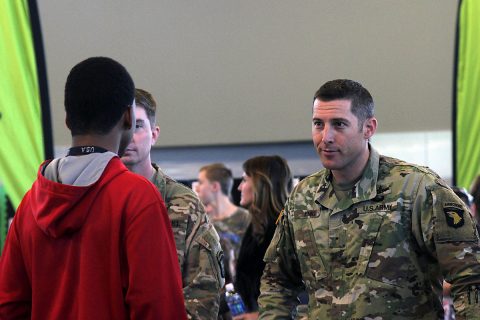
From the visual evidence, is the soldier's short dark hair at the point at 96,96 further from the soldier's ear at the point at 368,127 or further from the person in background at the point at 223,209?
→ the person in background at the point at 223,209

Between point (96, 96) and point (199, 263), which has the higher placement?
point (96, 96)

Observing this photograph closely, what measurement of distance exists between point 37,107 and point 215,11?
1.74 meters

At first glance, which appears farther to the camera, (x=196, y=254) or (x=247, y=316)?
(x=247, y=316)

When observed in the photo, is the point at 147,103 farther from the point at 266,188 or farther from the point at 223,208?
the point at 223,208

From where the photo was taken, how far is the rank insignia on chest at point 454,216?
100.0 inches

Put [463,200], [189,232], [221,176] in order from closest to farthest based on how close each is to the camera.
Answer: [189,232] → [463,200] → [221,176]

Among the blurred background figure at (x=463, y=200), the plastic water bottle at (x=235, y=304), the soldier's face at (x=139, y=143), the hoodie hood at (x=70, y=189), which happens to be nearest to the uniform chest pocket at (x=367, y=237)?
the soldier's face at (x=139, y=143)

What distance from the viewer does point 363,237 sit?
270cm

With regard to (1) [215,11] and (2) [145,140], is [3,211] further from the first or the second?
(2) [145,140]

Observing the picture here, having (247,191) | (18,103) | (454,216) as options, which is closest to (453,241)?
(454,216)

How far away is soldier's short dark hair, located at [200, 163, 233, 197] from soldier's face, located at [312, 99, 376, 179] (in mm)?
3141

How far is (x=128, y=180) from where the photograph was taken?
1.90m

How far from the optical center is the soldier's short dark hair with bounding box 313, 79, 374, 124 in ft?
9.27

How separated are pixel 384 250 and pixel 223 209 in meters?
3.22
